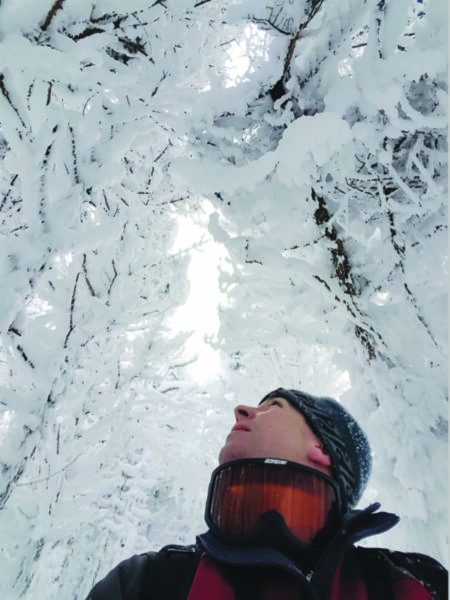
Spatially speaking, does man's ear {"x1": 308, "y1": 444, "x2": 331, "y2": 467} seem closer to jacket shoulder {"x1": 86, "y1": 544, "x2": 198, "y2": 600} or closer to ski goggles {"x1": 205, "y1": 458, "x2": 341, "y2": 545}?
ski goggles {"x1": 205, "y1": 458, "x2": 341, "y2": 545}

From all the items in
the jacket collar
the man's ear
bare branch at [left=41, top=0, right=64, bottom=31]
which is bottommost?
the man's ear

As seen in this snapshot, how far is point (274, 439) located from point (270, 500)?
0.24 meters

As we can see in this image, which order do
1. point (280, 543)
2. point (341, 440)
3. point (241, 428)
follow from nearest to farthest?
point (280, 543), point (241, 428), point (341, 440)

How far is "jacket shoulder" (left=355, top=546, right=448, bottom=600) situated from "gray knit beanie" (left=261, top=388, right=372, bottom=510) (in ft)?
0.90

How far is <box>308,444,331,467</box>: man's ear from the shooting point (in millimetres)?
1351

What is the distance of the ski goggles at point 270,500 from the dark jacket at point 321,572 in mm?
84

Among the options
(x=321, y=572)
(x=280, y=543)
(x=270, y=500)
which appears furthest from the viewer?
(x=270, y=500)

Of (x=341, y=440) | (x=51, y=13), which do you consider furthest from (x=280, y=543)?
(x=51, y=13)

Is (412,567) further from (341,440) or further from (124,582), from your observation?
(124,582)

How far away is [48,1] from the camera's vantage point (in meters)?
1.21

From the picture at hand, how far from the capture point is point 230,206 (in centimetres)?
278

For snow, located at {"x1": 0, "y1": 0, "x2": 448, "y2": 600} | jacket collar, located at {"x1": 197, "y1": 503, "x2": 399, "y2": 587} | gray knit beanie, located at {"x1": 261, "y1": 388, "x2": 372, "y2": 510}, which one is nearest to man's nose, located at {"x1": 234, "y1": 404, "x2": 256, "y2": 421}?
gray knit beanie, located at {"x1": 261, "y1": 388, "x2": 372, "y2": 510}

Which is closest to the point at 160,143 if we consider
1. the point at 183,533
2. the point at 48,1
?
the point at 48,1

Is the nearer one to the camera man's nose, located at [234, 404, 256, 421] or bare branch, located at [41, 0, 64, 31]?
bare branch, located at [41, 0, 64, 31]
